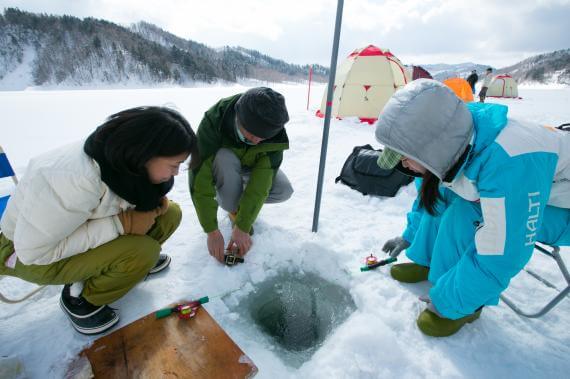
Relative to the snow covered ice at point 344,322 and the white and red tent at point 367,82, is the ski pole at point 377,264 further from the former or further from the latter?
the white and red tent at point 367,82

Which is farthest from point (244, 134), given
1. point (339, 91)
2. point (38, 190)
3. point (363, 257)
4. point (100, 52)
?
point (100, 52)

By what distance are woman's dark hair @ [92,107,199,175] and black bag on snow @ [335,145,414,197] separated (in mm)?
2518

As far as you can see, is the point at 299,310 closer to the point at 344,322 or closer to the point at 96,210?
the point at 344,322

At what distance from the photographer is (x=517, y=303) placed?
182cm

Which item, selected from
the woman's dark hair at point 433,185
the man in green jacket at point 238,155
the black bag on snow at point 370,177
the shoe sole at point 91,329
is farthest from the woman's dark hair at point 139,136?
the black bag on snow at point 370,177

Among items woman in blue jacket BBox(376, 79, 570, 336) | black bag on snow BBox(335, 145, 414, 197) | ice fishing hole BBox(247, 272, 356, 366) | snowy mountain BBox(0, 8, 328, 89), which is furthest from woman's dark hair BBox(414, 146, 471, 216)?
snowy mountain BBox(0, 8, 328, 89)

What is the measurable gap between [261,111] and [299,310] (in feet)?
4.34

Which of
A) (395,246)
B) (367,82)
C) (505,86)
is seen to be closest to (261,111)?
(395,246)

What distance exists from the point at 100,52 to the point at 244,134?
54256 mm

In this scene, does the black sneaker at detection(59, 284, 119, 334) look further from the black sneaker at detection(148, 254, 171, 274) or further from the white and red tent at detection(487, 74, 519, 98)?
the white and red tent at detection(487, 74, 519, 98)

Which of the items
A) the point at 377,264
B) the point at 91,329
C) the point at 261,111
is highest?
the point at 261,111

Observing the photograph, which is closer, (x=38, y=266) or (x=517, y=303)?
(x=38, y=266)

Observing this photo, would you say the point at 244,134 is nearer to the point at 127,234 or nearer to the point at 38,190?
the point at 127,234

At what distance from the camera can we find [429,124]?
1197mm
